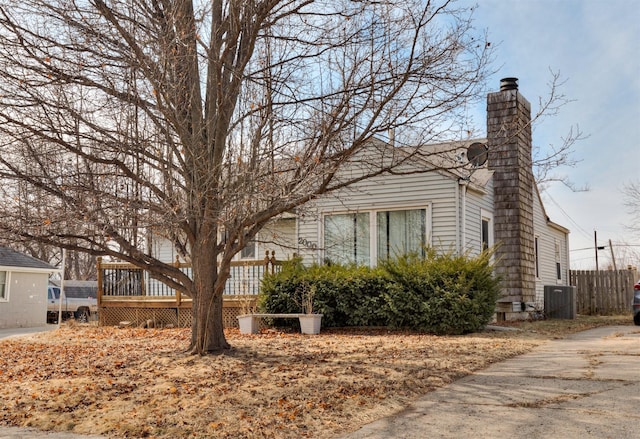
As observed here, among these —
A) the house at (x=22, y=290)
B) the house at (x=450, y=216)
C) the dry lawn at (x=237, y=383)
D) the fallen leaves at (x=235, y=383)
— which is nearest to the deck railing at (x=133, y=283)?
the house at (x=450, y=216)

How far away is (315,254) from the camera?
15031mm

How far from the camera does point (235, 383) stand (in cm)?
695

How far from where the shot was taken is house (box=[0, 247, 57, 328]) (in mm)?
22781

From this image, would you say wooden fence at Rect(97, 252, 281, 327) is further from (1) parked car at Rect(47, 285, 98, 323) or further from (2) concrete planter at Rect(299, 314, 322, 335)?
(1) parked car at Rect(47, 285, 98, 323)

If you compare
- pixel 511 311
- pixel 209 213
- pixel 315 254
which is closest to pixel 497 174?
pixel 511 311

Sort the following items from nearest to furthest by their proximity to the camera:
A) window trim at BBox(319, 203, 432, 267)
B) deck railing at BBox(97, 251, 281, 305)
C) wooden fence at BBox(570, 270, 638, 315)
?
1. window trim at BBox(319, 203, 432, 267)
2. deck railing at BBox(97, 251, 281, 305)
3. wooden fence at BBox(570, 270, 638, 315)

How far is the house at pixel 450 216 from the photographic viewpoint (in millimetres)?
13938

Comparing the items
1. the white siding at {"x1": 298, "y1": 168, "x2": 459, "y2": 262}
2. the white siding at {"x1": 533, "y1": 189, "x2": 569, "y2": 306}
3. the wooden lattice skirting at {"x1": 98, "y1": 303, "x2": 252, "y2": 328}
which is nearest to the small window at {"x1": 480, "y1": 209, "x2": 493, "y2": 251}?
the white siding at {"x1": 298, "y1": 168, "x2": 459, "y2": 262}

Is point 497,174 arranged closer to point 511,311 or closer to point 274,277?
point 511,311

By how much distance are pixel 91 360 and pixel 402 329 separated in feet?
19.3

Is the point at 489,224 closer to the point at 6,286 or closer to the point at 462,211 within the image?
the point at 462,211

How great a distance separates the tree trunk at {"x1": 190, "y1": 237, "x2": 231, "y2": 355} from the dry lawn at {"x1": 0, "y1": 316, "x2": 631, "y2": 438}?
0.26 metres

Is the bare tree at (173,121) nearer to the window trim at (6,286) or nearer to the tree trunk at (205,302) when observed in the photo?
the tree trunk at (205,302)

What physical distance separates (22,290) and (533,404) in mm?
21943
